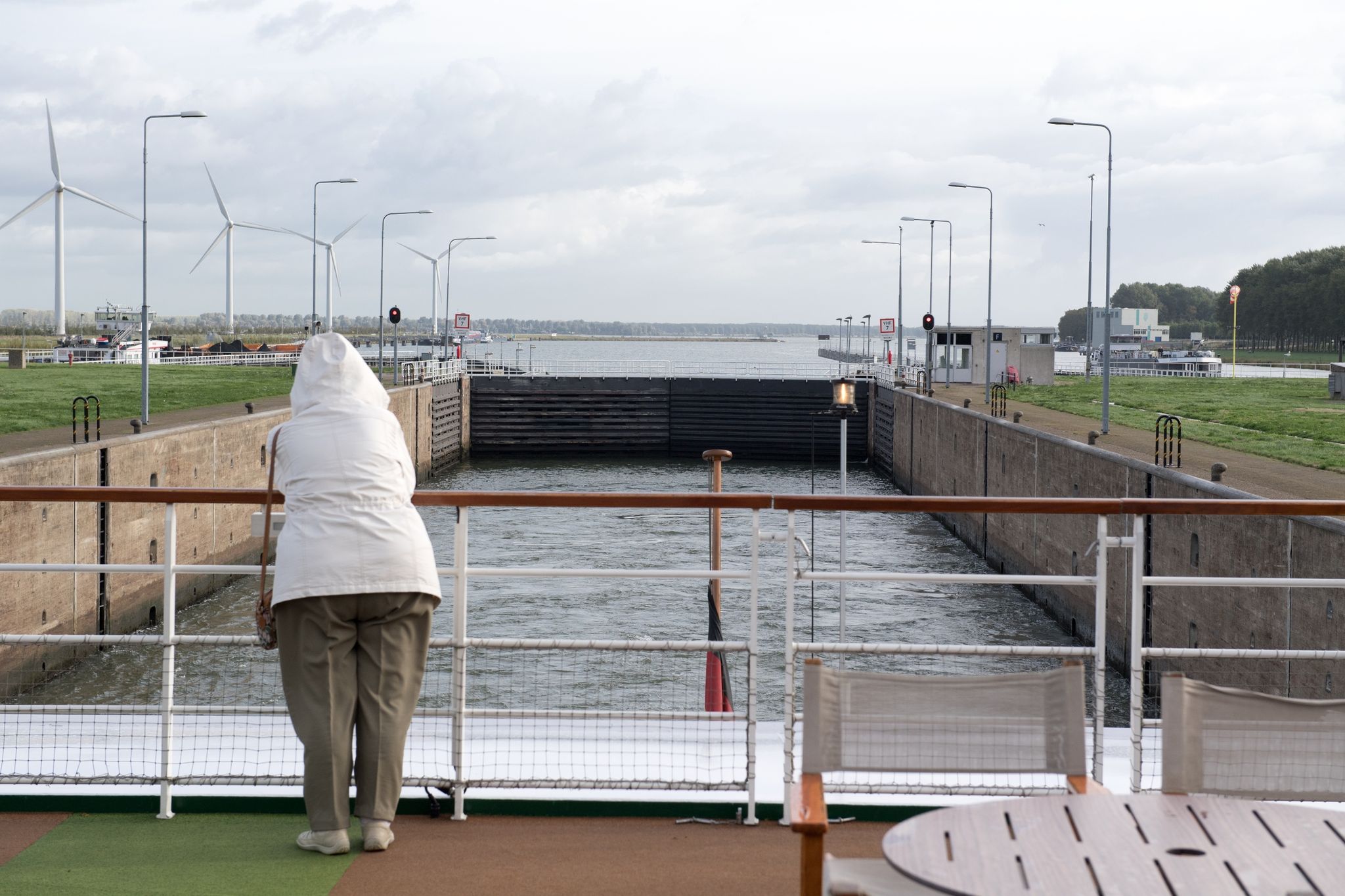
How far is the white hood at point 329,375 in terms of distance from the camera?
406cm

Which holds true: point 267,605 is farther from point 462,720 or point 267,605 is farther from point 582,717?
point 582,717

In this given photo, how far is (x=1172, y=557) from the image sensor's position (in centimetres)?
1895

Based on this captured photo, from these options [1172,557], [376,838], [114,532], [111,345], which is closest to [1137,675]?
[376,838]

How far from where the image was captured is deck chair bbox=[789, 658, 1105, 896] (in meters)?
3.21

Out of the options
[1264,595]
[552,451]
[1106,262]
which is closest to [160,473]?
[1264,595]

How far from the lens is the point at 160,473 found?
989 inches

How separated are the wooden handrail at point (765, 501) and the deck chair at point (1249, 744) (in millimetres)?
1209

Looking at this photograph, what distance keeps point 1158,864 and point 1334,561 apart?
12447 mm

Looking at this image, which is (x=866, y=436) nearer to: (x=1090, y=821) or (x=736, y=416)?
(x=736, y=416)

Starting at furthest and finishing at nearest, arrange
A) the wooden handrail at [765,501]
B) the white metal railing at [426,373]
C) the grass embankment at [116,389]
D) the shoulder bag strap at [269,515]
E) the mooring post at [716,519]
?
the white metal railing at [426,373], the grass embankment at [116,389], the mooring post at [716,519], the wooden handrail at [765,501], the shoulder bag strap at [269,515]

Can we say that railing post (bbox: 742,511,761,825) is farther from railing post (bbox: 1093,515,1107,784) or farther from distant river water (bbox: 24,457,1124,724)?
distant river water (bbox: 24,457,1124,724)

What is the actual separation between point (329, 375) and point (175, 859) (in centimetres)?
156

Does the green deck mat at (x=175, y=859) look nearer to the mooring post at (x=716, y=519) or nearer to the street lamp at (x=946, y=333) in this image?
the mooring post at (x=716, y=519)

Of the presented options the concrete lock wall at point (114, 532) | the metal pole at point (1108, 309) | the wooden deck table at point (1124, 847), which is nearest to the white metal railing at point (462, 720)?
the wooden deck table at point (1124, 847)
